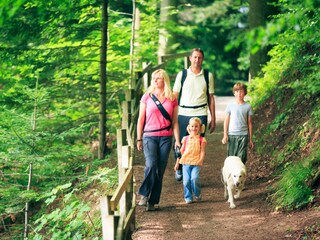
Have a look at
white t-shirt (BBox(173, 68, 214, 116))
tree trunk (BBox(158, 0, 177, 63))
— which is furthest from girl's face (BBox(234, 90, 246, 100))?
tree trunk (BBox(158, 0, 177, 63))

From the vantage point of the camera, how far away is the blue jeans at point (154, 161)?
1008 cm

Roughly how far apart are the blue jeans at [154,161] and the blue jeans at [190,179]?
51 cm

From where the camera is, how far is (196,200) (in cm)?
1094

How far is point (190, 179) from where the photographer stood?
1061 centimetres

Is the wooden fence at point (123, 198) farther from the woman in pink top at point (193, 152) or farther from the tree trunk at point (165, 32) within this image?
the tree trunk at point (165, 32)

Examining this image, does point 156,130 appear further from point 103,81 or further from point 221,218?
point 103,81

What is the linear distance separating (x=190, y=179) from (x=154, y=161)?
83 cm

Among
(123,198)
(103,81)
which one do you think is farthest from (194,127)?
(103,81)

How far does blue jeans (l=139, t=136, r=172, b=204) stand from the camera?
1008 cm

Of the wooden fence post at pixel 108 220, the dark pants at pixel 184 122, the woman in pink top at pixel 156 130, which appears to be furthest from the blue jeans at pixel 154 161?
the wooden fence post at pixel 108 220

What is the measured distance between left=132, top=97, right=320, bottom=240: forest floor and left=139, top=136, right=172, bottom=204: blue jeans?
0.38 metres

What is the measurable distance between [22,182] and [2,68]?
9.48 ft

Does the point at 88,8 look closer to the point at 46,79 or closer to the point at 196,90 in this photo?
the point at 46,79

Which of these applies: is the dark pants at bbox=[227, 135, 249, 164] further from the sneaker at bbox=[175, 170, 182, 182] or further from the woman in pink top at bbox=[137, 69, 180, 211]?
the woman in pink top at bbox=[137, 69, 180, 211]
